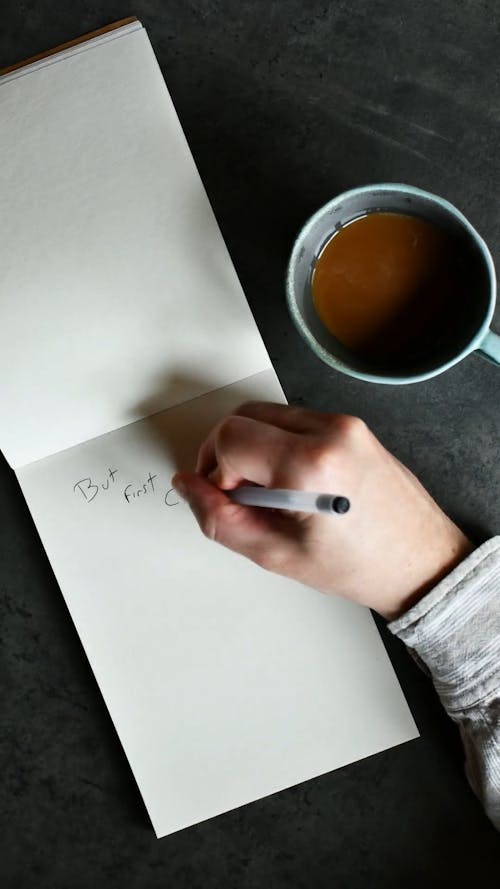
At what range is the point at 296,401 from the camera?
0.75 metres

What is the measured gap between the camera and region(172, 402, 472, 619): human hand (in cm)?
61

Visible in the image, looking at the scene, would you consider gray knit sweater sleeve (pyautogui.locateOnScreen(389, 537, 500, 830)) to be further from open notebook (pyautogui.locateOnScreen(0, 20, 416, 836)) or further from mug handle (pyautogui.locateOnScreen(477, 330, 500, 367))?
mug handle (pyautogui.locateOnScreen(477, 330, 500, 367))

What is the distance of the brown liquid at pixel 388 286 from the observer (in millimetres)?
685

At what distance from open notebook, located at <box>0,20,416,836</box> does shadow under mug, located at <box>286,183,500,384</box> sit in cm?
8

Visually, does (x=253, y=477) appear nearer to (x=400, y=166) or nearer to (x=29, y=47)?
(x=400, y=166)

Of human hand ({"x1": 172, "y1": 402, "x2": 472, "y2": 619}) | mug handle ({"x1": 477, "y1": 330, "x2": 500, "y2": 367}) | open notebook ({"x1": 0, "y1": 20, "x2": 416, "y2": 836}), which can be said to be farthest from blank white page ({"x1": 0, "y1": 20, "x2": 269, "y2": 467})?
mug handle ({"x1": 477, "y1": 330, "x2": 500, "y2": 367})

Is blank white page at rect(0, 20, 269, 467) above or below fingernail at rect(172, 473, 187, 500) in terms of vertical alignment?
above

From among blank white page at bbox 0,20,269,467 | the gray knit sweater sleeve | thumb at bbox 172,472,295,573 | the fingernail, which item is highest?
blank white page at bbox 0,20,269,467

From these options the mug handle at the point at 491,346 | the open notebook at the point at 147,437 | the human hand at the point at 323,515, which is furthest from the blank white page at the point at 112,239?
the mug handle at the point at 491,346

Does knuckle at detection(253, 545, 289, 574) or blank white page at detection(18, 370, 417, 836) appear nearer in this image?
knuckle at detection(253, 545, 289, 574)

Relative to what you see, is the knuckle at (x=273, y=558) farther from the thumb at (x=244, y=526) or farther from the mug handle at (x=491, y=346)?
the mug handle at (x=491, y=346)

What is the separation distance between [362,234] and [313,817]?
22.7 inches

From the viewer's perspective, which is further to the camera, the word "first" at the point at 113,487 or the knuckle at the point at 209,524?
the word "first" at the point at 113,487

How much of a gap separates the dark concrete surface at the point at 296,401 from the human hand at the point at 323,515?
0.29 feet
